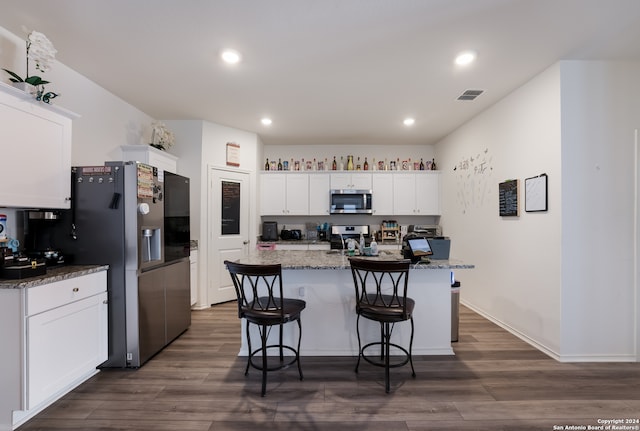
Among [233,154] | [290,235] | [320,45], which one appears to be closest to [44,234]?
[233,154]

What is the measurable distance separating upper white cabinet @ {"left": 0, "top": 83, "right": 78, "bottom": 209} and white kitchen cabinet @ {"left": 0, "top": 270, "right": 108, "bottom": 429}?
650mm

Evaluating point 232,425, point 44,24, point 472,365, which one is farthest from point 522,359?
point 44,24

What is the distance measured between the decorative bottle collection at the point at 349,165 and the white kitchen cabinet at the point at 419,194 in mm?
252

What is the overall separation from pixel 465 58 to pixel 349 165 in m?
2.86

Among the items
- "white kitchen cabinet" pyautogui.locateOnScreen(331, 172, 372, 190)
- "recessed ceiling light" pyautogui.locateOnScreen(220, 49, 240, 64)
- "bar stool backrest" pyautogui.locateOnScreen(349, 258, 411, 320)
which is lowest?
"bar stool backrest" pyautogui.locateOnScreen(349, 258, 411, 320)

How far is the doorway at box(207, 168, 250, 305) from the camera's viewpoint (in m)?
4.21

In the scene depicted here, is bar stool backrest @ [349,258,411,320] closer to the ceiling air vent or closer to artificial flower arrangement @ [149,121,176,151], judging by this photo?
the ceiling air vent

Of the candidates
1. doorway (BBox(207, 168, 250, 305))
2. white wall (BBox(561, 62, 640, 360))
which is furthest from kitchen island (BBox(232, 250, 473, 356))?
doorway (BBox(207, 168, 250, 305))

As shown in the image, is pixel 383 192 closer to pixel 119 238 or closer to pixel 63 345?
pixel 119 238

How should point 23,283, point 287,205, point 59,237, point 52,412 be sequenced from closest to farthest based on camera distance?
point 23,283, point 52,412, point 59,237, point 287,205

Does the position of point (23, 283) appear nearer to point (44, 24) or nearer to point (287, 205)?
point (44, 24)

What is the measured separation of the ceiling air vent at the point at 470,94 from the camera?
319 centimetres

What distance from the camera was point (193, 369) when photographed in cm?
247

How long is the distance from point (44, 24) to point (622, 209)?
491 centimetres
